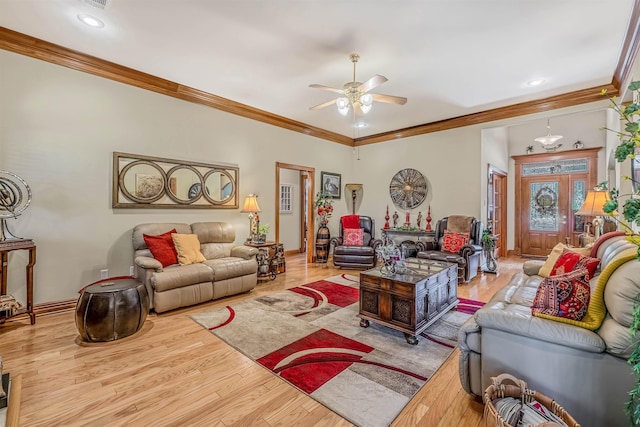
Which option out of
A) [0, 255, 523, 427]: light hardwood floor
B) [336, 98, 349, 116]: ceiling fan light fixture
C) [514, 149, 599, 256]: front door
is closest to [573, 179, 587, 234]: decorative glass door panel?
[514, 149, 599, 256]: front door

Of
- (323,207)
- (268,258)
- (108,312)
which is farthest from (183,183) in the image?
(323,207)

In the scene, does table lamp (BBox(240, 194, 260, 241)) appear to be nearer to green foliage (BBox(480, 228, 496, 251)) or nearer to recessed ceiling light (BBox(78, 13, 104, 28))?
recessed ceiling light (BBox(78, 13, 104, 28))

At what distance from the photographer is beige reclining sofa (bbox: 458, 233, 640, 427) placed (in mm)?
1478

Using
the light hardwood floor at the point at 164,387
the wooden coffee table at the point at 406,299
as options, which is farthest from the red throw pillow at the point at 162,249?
the wooden coffee table at the point at 406,299

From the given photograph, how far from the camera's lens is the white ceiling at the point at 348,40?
2672 millimetres

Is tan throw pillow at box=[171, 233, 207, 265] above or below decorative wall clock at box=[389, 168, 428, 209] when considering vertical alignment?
below

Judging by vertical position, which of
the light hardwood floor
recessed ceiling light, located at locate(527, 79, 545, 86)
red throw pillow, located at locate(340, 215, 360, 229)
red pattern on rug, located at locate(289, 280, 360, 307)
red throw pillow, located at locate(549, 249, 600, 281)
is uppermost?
recessed ceiling light, located at locate(527, 79, 545, 86)

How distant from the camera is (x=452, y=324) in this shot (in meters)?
3.18

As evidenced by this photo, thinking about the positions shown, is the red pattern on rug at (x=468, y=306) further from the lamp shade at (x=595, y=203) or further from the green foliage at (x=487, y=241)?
the green foliage at (x=487, y=241)

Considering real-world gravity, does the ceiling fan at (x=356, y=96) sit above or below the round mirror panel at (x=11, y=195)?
above

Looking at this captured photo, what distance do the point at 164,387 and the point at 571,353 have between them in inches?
103

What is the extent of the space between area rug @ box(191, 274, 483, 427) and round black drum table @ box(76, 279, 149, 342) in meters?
0.69

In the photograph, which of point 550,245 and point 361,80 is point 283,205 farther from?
point 550,245

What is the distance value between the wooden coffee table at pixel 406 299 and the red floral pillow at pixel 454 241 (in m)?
2.06
